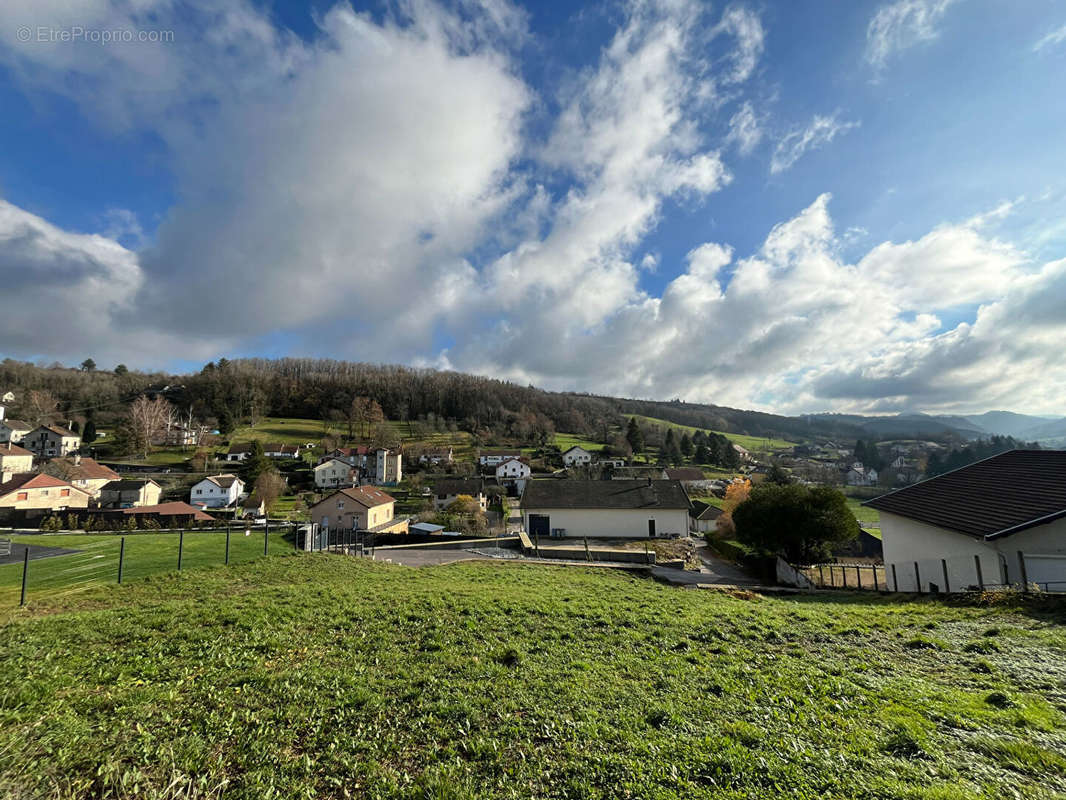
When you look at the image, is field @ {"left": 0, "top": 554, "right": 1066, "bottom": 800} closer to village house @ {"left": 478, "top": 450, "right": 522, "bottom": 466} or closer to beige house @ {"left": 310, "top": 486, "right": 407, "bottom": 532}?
beige house @ {"left": 310, "top": 486, "right": 407, "bottom": 532}

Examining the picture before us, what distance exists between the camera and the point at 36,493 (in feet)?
128

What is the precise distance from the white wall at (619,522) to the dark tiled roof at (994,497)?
1499 cm

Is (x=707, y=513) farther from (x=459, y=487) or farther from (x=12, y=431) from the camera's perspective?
(x=12, y=431)

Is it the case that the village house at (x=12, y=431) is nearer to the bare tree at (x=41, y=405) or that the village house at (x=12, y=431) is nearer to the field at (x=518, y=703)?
the bare tree at (x=41, y=405)

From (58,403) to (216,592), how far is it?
400ft

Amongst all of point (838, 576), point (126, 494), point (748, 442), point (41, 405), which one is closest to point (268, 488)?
point (126, 494)

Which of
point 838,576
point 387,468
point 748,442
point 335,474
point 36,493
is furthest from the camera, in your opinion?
point 748,442

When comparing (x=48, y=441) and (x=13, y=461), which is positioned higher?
(x=48, y=441)

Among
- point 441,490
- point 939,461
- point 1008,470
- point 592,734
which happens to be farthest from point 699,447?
point 592,734

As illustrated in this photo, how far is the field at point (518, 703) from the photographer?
370 centimetres

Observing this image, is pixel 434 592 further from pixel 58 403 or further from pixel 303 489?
pixel 58 403

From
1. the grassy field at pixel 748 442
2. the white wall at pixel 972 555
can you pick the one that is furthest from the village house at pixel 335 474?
the grassy field at pixel 748 442

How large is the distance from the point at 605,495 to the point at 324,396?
346 ft

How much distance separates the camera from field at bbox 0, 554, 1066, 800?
3.70 metres
